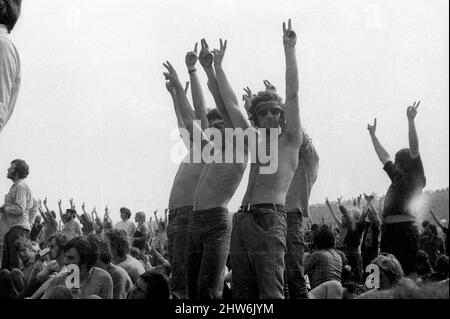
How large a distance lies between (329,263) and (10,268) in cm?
264

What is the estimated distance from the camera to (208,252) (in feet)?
13.9

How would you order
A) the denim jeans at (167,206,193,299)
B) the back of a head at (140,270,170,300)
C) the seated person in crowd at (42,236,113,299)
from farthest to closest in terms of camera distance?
the denim jeans at (167,206,193,299) → the seated person in crowd at (42,236,113,299) → the back of a head at (140,270,170,300)

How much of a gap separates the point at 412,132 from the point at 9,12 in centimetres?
315

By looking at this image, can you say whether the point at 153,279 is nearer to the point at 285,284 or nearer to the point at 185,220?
the point at 285,284

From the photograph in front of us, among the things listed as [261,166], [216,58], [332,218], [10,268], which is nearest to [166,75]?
[216,58]

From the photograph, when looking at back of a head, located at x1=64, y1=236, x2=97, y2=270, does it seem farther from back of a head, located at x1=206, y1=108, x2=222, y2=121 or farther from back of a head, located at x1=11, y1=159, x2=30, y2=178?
back of a head, located at x1=11, y1=159, x2=30, y2=178

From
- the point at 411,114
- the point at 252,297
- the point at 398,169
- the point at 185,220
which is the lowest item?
the point at 252,297

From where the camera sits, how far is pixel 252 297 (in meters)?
3.93

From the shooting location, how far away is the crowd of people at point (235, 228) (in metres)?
3.97

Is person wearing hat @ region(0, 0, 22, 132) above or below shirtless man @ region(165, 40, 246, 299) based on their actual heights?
above

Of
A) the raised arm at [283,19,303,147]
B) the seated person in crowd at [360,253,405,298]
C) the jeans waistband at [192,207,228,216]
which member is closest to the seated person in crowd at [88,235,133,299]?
the jeans waistband at [192,207,228,216]

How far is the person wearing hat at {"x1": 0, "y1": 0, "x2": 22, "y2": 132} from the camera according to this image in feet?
9.33

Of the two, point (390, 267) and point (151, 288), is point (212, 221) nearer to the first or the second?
point (151, 288)

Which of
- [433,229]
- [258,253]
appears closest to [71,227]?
[433,229]
